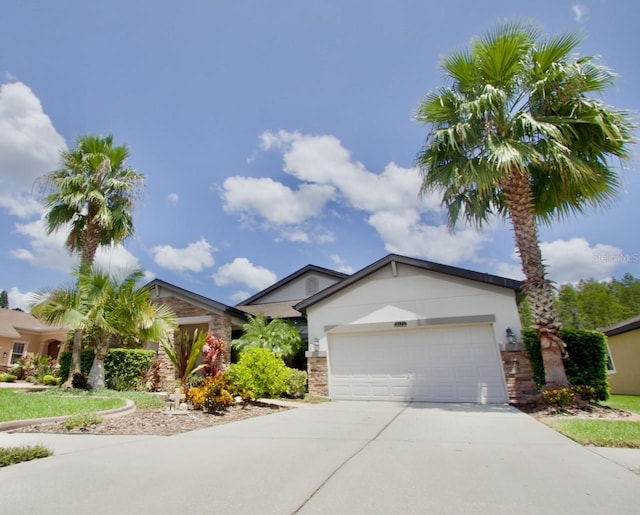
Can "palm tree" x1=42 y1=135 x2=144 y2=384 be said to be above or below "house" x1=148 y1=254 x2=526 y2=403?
above

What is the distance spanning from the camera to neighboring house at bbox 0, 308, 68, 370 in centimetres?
2066

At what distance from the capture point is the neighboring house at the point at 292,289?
17.9 meters

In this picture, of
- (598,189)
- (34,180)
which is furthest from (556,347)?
(34,180)

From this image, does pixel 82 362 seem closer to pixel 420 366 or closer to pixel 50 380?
pixel 50 380

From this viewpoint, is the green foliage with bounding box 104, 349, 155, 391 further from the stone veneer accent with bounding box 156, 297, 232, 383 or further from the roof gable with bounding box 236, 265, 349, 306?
the roof gable with bounding box 236, 265, 349, 306

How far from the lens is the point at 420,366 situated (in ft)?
35.0

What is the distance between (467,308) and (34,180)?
16.8 metres

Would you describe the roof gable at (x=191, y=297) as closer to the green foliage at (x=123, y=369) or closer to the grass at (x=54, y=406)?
the green foliage at (x=123, y=369)

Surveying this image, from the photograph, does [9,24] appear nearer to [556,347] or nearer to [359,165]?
[359,165]

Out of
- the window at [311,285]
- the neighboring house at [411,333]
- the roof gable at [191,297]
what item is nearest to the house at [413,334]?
the neighboring house at [411,333]

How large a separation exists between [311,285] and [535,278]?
37.4ft

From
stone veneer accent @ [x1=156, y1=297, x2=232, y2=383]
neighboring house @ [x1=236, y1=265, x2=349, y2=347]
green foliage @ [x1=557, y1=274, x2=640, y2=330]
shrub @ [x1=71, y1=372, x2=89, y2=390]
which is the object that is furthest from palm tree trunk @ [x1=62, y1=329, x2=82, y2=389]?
green foliage @ [x1=557, y1=274, x2=640, y2=330]

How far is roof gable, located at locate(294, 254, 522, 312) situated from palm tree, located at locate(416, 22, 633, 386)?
1.61 metres

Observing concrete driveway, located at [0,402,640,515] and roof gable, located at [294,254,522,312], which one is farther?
roof gable, located at [294,254,522,312]
